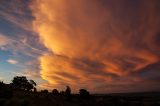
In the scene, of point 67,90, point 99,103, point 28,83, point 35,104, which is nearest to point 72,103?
point 99,103

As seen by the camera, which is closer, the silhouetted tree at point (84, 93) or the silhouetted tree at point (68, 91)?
the silhouetted tree at point (84, 93)

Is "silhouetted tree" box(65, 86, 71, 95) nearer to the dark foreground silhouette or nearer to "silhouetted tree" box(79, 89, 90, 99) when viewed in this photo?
the dark foreground silhouette

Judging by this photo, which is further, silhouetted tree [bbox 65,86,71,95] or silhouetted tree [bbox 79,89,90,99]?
silhouetted tree [bbox 65,86,71,95]

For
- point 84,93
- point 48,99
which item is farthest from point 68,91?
point 48,99

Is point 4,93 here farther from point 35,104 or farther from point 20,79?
point 20,79

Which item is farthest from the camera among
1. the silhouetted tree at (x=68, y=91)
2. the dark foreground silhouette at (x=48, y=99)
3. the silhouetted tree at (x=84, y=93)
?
the silhouetted tree at (x=68, y=91)

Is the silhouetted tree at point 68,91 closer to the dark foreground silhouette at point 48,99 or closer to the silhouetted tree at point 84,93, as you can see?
the dark foreground silhouette at point 48,99

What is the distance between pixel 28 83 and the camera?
113375 mm

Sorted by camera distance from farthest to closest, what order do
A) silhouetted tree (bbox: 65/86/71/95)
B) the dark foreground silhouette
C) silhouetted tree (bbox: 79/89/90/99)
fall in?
silhouetted tree (bbox: 65/86/71/95) → silhouetted tree (bbox: 79/89/90/99) → the dark foreground silhouette

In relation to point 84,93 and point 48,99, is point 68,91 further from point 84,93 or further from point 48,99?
point 48,99

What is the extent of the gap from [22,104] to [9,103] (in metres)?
2.82

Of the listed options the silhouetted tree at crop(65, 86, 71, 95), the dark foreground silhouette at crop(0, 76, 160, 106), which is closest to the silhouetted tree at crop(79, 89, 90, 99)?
the dark foreground silhouette at crop(0, 76, 160, 106)

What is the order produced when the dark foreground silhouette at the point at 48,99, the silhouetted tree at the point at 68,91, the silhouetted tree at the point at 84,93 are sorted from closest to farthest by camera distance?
the dark foreground silhouette at the point at 48,99
the silhouetted tree at the point at 84,93
the silhouetted tree at the point at 68,91


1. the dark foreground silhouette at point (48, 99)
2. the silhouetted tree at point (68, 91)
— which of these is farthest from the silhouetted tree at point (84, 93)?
the silhouetted tree at point (68, 91)
